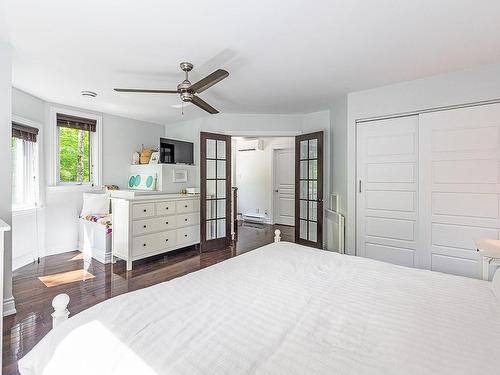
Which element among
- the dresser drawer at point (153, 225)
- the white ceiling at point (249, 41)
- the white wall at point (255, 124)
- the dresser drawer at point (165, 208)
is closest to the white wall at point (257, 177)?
the white wall at point (255, 124)

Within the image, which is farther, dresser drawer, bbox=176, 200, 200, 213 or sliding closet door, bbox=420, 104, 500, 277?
dresser drawer, bbox=176, 200, 200, 213

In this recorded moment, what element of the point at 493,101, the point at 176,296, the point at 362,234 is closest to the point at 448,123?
the point at 493,101

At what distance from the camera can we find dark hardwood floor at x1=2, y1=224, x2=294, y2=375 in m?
1.93

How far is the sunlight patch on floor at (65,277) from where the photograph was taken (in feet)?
9.36

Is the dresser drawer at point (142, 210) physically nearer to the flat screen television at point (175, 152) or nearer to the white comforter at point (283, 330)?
the flat screen television at point (175, 152)

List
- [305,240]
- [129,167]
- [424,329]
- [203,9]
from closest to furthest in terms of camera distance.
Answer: [424,329], [203,9], [305,240], [129,167]

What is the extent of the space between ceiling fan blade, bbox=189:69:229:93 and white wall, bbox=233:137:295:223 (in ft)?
14.1

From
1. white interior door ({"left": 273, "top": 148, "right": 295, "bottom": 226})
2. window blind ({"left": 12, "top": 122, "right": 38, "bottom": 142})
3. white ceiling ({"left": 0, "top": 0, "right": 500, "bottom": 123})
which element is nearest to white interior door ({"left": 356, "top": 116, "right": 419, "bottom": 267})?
white ceiling ({"left": 0, "top": 0, "right": 500, "bottom": 123})

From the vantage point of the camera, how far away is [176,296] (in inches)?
46.7

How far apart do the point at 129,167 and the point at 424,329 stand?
15.8ft

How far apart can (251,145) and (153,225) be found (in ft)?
13.3

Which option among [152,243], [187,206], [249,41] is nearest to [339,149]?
[249,41]

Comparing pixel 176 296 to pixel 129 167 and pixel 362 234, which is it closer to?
pixel 362 234

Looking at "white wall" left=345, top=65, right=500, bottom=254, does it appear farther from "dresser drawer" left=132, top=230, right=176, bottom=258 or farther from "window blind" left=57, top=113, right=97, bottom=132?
"window blind" left=57, top=113, right=97, bottom=132
